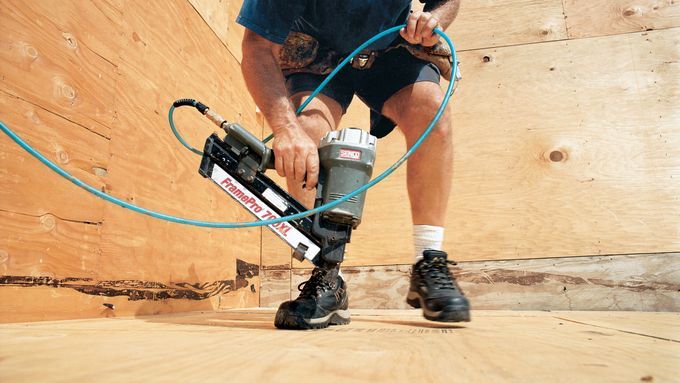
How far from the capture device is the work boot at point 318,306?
0.91 metres

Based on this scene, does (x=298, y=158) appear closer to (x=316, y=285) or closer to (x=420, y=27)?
(x=316, y=285)

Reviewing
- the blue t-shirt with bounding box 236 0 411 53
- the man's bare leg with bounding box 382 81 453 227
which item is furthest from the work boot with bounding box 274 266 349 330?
the blue t-shirt with bounding box 236 0 411 53

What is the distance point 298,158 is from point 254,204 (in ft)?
0.58

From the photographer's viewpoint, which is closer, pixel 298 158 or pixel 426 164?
pixel 298 158

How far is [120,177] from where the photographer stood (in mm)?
1261

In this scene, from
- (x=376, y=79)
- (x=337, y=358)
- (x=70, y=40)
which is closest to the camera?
(x=337, y=358)

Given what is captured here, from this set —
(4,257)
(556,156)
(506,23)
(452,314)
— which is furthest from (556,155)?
(4,257)

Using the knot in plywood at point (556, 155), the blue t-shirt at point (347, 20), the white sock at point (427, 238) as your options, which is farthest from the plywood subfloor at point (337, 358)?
the knot in plywood at point (556, 155)

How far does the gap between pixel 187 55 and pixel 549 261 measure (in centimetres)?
164

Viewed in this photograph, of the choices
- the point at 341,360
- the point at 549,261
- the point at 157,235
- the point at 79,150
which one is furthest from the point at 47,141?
the point at 549,261

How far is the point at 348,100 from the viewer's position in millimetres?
1370

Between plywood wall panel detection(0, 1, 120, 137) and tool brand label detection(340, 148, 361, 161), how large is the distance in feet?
2.20

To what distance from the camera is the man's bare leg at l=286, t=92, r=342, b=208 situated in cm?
120

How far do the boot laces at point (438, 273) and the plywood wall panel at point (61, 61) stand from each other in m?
0.90
